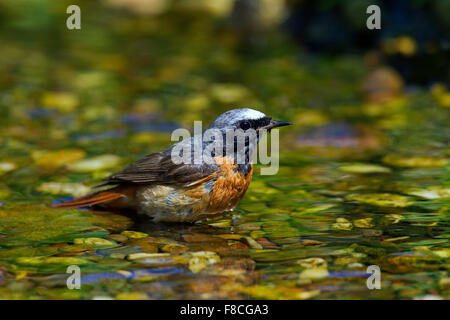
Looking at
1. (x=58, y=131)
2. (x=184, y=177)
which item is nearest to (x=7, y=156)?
(x=58, y=131)

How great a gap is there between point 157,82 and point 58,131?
2188mm

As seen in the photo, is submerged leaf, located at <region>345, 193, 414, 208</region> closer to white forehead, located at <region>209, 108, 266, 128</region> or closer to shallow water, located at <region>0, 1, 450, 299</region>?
shallow water, located at <region>0, 1, 450, 299</region>

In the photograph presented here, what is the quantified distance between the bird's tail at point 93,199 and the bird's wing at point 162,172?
87 millimetres

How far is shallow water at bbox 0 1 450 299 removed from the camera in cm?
395

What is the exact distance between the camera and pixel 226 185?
15.9 feet

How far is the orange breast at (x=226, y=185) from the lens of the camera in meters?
4.84

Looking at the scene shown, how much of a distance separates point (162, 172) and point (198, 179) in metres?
0.31

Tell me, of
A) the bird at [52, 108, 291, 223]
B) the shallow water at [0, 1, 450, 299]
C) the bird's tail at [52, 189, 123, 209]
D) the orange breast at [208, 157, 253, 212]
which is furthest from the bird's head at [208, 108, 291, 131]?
the bird's tail at [52, 189, 123, 209]

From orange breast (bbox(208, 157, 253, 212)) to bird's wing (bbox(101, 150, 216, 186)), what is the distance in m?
0.07

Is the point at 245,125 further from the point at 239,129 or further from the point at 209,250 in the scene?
the point at 209,250

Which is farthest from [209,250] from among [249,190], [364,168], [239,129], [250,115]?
[364,168]

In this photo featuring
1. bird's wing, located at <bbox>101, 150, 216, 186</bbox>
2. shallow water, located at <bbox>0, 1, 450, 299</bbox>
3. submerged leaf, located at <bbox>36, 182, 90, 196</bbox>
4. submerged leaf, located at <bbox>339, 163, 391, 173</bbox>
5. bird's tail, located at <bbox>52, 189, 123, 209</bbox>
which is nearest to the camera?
shallow water, located at <bbox>0, 1, 450, 299</bbox>

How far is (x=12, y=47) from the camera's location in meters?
10.7

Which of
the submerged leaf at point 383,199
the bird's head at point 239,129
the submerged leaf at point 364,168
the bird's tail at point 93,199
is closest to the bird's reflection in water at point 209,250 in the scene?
the bird's tail at point 93,199
